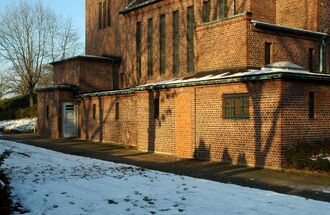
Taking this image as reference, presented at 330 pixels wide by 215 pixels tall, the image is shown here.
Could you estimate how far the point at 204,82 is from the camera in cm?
1953

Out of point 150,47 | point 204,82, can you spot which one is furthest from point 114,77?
point 204,82

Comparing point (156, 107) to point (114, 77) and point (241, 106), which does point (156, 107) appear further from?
point (114, 77)

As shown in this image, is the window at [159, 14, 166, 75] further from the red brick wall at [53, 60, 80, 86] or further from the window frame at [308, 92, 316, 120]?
the window frame at [308, 92, 316, 120]

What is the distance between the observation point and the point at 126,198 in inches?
413

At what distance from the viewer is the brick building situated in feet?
56.8

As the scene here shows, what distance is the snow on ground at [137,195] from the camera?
931cm

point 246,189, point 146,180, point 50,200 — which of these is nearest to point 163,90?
point 146,180

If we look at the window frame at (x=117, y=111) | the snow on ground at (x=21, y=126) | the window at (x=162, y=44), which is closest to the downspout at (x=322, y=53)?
the window at (x=162, y=44)

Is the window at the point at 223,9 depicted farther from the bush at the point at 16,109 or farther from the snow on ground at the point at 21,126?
the bush at the point at 16,109

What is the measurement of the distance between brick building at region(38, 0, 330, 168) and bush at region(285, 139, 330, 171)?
314 millimetres

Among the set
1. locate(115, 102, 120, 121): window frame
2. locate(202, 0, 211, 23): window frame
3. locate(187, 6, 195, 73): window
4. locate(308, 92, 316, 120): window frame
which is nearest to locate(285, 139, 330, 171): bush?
locate(308, 92, 316, 120): window frame

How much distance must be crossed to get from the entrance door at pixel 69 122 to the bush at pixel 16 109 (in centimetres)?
1820

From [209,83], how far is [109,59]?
1965 cm

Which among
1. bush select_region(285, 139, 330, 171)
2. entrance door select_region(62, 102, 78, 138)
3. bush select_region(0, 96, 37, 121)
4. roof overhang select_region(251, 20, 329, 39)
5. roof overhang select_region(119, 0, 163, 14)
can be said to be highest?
roof overhang select_region(119, 0, 163, 14)
